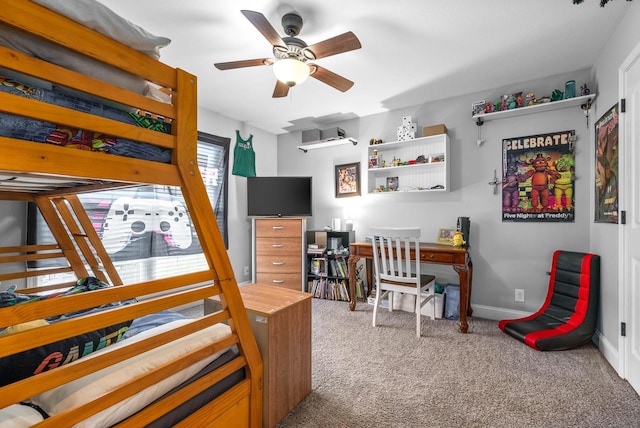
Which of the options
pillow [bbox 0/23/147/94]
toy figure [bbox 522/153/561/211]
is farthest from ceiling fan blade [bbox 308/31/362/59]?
toy figure [bbox 522/153/561/211]

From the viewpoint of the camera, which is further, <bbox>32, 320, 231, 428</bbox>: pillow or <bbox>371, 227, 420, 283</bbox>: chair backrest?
<bbox>371, 227, 420, 283</bbox>: chair backrest

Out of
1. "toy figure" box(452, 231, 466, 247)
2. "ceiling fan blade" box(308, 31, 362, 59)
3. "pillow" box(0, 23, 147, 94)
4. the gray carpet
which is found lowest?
the gray carpet

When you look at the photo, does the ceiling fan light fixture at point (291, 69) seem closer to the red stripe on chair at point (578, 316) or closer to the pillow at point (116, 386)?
the pillow at point (116, 386)

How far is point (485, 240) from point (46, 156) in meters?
3.48

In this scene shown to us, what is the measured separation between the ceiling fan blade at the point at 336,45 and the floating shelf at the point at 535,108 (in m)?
1.84

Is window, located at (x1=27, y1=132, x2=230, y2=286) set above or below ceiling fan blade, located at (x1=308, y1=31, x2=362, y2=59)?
below

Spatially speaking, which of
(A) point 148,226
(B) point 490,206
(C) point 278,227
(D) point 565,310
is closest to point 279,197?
(C) point 278,227

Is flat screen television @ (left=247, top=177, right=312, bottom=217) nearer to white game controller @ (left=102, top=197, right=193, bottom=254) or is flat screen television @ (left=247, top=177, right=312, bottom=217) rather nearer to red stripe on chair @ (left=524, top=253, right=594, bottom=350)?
white game controller @ (left=102, top=197, right=193, bottom=254)

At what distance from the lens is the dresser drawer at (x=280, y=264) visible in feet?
12.8

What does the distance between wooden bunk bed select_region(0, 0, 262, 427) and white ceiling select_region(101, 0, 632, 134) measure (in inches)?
51.4

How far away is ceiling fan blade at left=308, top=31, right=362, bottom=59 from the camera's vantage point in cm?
180

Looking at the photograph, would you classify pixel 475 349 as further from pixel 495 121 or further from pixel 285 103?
pixel 285 103

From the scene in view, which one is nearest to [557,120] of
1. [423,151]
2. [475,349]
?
[423,151]

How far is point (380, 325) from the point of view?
2.94 meters
